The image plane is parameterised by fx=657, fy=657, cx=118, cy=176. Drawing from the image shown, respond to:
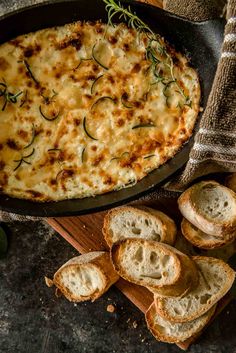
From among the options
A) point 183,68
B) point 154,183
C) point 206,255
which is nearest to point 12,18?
point 183,68

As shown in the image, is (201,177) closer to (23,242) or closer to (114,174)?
(114,174)

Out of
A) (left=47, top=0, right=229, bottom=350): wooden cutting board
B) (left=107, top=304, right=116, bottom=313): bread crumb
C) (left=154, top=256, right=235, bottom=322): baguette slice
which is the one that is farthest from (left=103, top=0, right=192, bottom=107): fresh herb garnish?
(left=107, top=304, right=116, bottom=313): bread crumb

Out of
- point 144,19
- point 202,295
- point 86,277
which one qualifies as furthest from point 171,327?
point 144,19

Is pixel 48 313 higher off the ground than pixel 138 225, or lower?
lower

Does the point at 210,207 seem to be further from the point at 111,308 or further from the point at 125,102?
the point at 111,308

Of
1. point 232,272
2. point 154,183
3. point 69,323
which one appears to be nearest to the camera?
point 154,183
